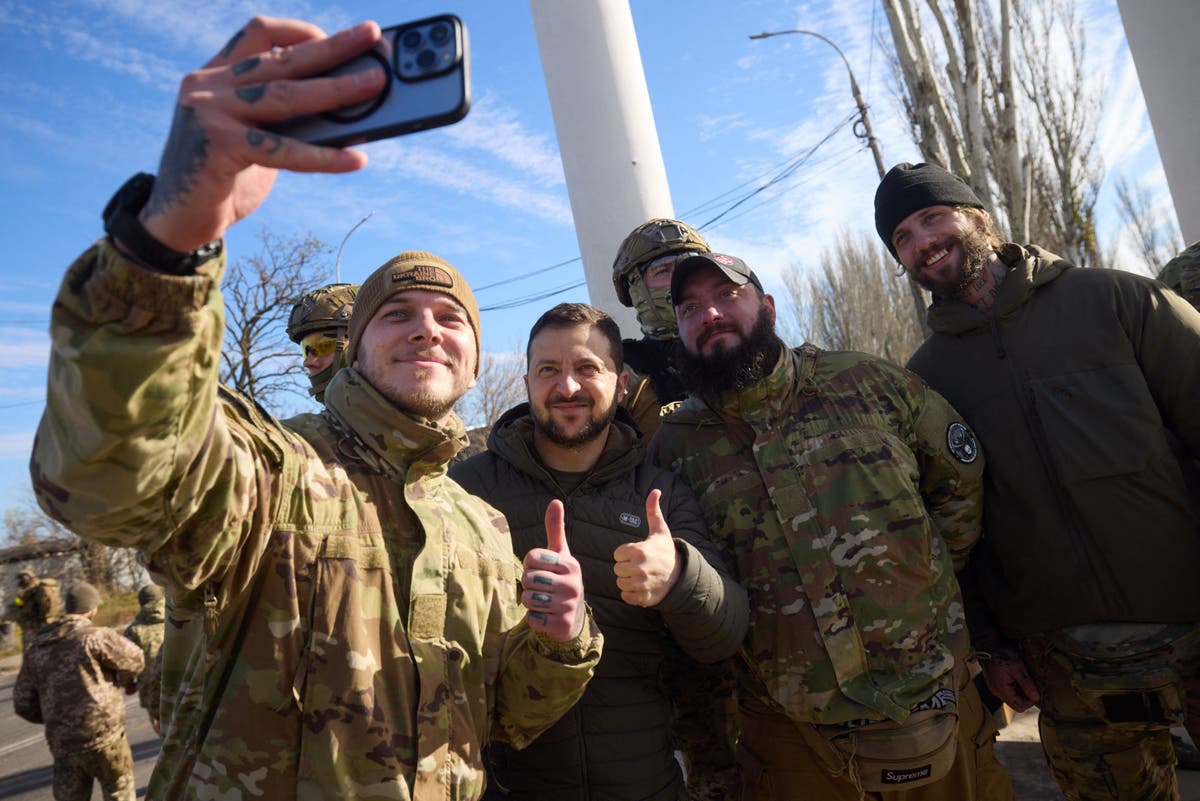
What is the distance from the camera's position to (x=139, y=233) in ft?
3.46

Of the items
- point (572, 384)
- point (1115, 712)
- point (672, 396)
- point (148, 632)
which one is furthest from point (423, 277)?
point (148, 632)

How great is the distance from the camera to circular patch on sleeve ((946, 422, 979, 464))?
2637 mm

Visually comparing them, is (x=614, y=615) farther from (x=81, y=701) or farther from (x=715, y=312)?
(x=81, y=701)

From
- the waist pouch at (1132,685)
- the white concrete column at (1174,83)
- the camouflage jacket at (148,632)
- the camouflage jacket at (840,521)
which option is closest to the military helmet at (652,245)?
the camouflage jacket at (840,521)

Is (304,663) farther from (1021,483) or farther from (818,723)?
(1021,483)

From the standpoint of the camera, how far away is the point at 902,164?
10.6 ft

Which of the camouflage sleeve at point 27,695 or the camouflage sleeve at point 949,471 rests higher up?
the camouflage sleeve at point 949,471

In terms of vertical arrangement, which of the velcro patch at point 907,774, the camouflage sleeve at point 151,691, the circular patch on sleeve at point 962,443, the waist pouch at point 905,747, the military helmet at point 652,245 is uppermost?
the military helmet at point 652,245

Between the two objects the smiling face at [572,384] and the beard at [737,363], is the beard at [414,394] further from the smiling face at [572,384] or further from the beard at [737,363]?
the beard at [737,363]

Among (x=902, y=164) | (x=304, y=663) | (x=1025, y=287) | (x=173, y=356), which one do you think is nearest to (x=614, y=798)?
(x=304, y=663)

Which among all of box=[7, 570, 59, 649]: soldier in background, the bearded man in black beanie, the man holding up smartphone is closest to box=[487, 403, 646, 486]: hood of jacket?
the man holding up smartphone

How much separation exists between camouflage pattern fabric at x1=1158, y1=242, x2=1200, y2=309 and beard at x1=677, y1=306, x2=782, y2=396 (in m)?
2.28

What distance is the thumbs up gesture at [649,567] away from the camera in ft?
6.18

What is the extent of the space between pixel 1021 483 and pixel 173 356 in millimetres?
2774
